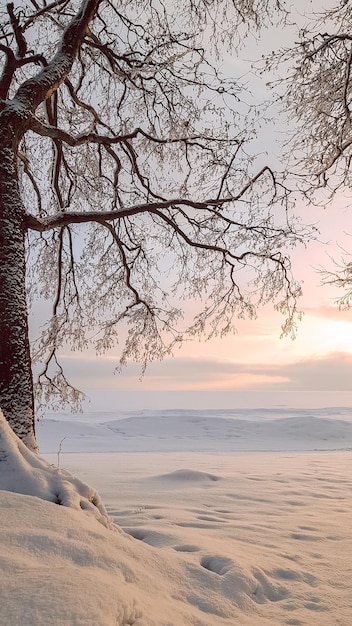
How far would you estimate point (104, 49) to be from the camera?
19.5 ft

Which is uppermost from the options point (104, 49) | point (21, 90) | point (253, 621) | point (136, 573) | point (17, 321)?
point (104, 49)

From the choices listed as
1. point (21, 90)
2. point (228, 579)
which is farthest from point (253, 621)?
point (21, 90)

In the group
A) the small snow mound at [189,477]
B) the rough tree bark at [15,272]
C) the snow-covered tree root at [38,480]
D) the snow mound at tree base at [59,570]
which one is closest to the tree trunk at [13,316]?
the rough tree bark at [15,272]

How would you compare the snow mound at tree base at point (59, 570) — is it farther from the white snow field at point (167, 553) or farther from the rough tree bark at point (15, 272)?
the rough tree bark at point (15, 272)

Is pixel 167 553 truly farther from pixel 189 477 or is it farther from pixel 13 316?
pixel 189 477

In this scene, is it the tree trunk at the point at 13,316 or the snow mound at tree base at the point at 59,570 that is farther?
the tree trunk at the point at 13,316

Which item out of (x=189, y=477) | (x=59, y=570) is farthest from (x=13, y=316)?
(x=189, y=477)

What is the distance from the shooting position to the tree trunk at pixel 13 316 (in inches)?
140

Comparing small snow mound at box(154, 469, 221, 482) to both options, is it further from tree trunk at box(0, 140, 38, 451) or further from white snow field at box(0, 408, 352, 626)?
tree trunk at box(0, 140, 38, 451)

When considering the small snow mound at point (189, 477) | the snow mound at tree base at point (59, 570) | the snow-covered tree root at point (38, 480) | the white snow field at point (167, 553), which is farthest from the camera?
the small snow mound at point (189, 477)

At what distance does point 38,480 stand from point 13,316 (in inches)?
58.1

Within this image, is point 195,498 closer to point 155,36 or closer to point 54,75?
point 54,75

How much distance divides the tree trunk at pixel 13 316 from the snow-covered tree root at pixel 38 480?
0.67 meters

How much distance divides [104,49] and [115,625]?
6244 mm
